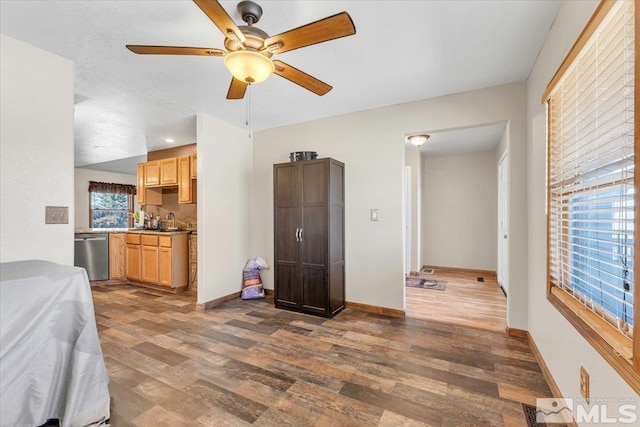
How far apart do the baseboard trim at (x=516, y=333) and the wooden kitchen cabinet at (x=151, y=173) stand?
18.0 ft

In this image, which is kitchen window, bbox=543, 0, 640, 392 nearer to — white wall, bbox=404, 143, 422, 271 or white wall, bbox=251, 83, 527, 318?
white wall, bbox=251, 83, 527, 318

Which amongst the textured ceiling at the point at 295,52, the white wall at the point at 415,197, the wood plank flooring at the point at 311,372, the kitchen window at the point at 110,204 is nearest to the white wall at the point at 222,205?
the textured ceiling at the point at 295,52

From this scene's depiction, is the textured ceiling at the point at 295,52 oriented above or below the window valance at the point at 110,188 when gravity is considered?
above

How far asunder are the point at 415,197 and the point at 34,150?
520cm

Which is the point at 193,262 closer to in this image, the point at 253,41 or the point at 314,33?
the point at 253,41

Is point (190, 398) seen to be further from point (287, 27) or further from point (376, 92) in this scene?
point (376, 92)

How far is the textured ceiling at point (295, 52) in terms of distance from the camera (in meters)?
1.77

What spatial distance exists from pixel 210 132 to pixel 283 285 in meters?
2.24

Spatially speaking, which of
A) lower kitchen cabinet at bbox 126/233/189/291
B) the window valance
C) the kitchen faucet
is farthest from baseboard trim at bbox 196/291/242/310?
the window valance

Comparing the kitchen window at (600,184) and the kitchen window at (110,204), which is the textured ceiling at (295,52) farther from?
the kitchen window at (110,204)

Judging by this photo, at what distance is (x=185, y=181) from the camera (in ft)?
14.9

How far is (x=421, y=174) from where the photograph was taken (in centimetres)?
570

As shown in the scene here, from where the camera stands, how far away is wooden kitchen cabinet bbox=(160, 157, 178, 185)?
469cm

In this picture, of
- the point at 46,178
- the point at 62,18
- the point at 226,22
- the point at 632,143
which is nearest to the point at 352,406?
the point at 632,143
